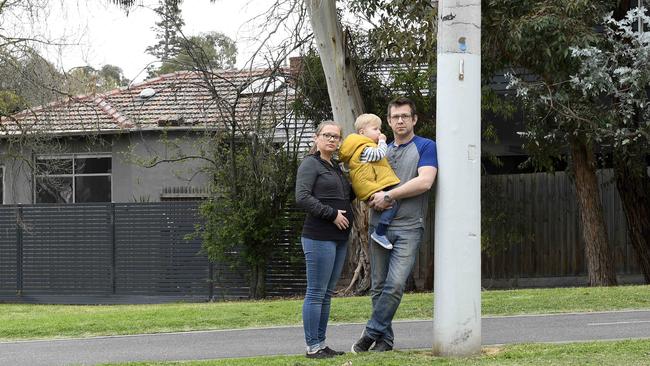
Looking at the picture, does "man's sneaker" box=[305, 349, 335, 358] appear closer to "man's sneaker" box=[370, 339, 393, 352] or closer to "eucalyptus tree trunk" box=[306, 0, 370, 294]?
"man's sneaker" box=[370, 339, 393, 352]

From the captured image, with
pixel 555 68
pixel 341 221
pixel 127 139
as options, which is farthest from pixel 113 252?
pixel 341 221

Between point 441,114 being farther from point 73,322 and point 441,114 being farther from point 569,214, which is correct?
point 569,214

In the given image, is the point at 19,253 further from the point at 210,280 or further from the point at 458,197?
the point at 458,197

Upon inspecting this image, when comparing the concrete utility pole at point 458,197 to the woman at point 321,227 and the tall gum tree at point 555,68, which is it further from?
the tall gum tree at point 555,68

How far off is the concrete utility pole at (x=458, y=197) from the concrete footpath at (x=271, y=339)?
1269 mm

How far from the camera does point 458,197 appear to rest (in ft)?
28.0

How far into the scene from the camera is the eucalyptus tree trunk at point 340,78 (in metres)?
19.2

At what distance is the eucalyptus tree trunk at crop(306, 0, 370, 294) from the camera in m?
19.2

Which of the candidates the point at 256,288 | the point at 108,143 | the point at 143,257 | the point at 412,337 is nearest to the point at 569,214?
the point at 256,288

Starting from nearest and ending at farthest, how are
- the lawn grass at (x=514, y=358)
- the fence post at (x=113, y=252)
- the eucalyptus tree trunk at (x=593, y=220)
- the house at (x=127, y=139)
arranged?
the lawn grass at (x=514, y=358) < the eucalyptus tree trunk at (x=593, y=220) < the house at (x=127, y=139) < the fence post at (x=113, y=252)

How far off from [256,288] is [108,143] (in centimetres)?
795

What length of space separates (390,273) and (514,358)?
46.9 inches

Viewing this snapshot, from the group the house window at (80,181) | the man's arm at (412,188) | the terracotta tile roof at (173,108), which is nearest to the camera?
the man's arm at (412,188)

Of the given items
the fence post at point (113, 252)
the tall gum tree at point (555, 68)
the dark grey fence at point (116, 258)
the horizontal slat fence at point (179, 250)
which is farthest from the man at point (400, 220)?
the fence post at point (113, 252)
